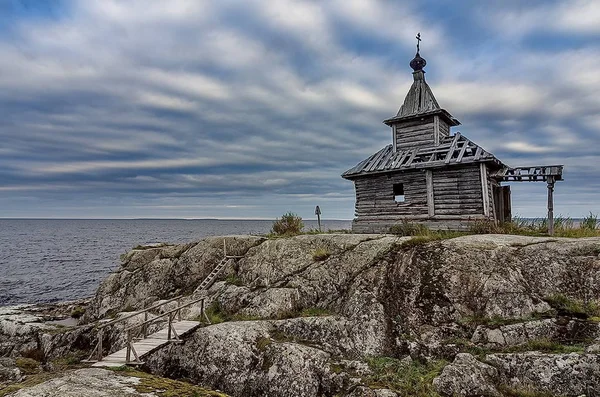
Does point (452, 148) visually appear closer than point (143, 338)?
No

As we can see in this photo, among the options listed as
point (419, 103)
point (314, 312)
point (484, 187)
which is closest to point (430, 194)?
point (484, 187)

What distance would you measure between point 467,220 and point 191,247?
52.3ft

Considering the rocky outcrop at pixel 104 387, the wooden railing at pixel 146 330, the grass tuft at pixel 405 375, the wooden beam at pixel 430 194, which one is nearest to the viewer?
the rocky outcrop at pixel 104 387

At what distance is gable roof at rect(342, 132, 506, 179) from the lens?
755 inches

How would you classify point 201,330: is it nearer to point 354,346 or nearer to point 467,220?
point 354,346

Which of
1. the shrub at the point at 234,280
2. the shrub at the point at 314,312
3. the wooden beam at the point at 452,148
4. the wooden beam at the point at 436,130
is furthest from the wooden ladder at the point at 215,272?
the wooden beam at the point at 436,130

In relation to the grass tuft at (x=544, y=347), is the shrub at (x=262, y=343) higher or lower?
lower

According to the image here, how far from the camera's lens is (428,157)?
21.5 metres

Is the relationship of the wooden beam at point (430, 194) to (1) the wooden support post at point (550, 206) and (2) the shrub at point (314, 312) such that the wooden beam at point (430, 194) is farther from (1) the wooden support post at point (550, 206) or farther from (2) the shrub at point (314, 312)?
(2) the shrub at point (314, 312)

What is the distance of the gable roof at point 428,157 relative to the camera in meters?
19.2

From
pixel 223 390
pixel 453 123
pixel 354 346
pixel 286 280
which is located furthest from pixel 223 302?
pixel 453 123

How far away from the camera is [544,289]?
12.5 meters

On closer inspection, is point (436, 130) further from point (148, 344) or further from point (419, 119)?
point (148, 344)

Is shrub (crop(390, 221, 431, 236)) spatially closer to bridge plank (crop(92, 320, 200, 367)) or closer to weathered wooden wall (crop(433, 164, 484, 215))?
weathered wooden wall (crop(433, 164, 484, 215))
